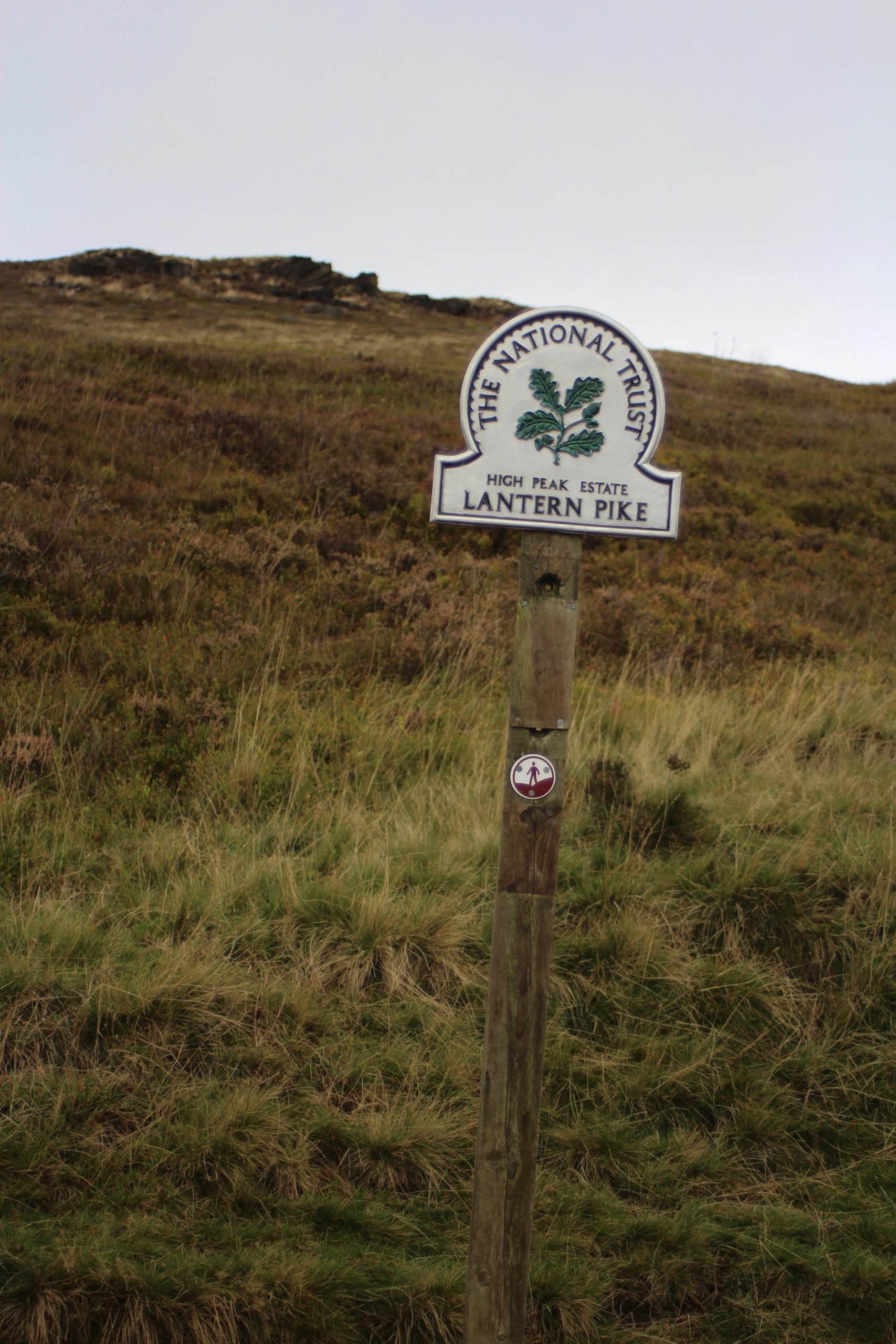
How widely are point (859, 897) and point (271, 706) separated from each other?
130 inches

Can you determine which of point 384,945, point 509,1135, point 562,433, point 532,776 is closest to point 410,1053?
point 384,945

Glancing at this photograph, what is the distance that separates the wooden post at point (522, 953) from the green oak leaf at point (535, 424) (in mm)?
241

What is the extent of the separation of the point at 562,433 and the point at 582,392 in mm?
107

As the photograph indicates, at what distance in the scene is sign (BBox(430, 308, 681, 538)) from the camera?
84.7 inches

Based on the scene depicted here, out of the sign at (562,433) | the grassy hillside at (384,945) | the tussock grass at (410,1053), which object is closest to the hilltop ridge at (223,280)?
the grassy hillside at (384,945)

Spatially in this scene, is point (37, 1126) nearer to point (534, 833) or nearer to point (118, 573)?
point (534, 833)

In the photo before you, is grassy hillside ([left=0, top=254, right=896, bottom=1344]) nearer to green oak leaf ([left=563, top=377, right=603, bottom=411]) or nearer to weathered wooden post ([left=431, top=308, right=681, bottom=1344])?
weathered wooden post ([left=431, top=308, right=681, bottom=1344])

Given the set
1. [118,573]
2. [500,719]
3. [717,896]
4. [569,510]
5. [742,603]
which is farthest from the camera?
[742,603]

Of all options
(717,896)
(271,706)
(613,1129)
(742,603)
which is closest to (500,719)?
(271,706)

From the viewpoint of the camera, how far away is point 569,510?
85.3 inches

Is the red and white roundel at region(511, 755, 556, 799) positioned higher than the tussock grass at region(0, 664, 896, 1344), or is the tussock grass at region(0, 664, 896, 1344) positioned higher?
the red and white roundel at region(511, 755, 556, 799)

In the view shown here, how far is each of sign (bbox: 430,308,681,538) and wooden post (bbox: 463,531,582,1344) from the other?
0.11m

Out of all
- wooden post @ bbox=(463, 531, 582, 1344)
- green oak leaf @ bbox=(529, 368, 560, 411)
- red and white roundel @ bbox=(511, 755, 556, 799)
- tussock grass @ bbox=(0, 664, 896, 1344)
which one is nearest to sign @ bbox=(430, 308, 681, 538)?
green oak leaf @ bbox=(529, 368, 560, 411)

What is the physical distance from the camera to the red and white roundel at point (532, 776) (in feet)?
7.19
